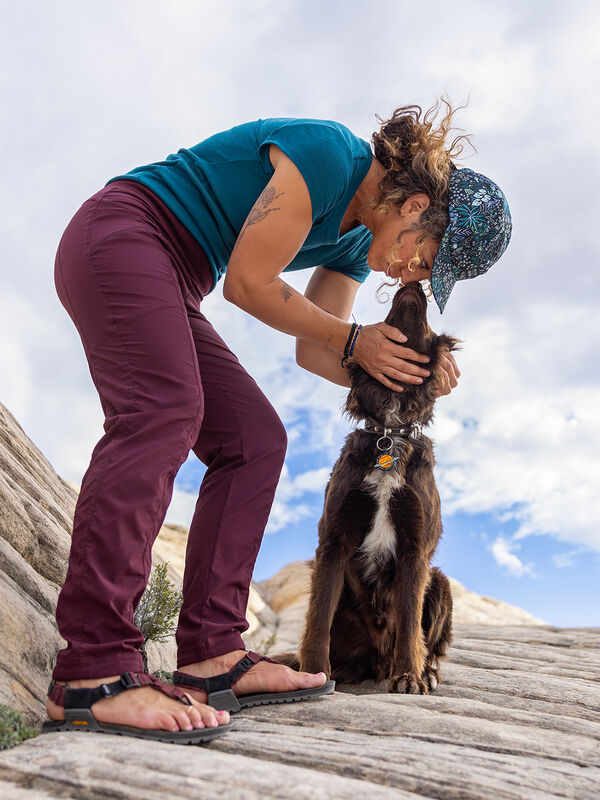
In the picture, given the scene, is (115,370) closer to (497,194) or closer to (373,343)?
(373,343)

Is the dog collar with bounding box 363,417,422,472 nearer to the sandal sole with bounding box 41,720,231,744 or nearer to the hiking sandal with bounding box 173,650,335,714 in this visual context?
the hiking sandal with bounding box 173,650,335,714

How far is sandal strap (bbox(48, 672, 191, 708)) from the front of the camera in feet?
7.88

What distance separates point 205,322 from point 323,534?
130 cm

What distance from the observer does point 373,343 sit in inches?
140

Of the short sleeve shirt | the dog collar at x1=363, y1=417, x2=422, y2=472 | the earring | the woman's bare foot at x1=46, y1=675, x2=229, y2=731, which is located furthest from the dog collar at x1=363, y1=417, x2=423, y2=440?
the woman's bare foot at x1=46, y1=675, x2=229, y2=731

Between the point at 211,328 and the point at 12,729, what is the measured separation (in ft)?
6.39

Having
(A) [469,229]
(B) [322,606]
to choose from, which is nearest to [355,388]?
(A) [469,229]

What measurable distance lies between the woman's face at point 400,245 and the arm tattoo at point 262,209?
687 millimetres

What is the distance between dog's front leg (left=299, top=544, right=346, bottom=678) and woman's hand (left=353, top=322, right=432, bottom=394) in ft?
3.17

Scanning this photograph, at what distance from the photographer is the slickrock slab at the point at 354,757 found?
5.98 feet

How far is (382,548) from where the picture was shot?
3586mm

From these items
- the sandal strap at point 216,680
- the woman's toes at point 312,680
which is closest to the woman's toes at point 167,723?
the sandal strap at point 216,680

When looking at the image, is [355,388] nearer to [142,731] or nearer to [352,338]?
[352,338]

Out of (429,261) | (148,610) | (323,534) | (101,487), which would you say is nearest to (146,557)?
(101,487)
